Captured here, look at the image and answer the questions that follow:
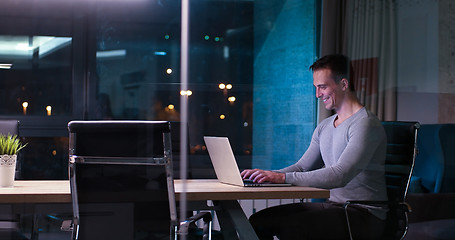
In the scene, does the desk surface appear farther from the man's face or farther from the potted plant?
the man's face

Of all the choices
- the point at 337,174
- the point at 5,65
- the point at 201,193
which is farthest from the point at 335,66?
the point at 5,65

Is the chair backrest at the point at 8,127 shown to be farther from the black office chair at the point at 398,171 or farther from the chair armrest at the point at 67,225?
the black office chair at the point at 398,171

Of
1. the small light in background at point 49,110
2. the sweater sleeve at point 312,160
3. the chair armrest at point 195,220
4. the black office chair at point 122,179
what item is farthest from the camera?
the small light in background at point 49,110

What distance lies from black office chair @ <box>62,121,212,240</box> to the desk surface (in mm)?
95

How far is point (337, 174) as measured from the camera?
8.18 ft

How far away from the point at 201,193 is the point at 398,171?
1.11 metres

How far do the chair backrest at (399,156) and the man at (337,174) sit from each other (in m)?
0.05

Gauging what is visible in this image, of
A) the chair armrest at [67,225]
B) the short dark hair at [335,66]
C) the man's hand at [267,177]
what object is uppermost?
the short dark hair at [335,66]

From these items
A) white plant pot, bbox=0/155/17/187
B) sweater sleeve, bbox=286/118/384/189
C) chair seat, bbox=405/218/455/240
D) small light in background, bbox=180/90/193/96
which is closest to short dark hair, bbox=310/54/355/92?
sweater sleeve, bbox=286/118/384/189

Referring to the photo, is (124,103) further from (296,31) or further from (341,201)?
(341,201)

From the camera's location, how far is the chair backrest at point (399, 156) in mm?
2615

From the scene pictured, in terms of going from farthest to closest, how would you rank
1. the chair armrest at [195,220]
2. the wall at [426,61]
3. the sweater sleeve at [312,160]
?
the sweater sleeve at [312,160] → the wall at [426,61] → the chair armrest at [195,220]

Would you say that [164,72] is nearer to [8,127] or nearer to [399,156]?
[8,127]

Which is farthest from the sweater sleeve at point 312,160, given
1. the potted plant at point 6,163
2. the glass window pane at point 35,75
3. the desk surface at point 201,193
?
the glass window pane at point 35,75
